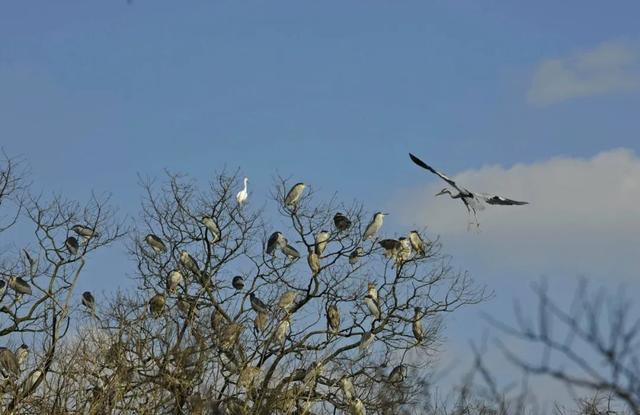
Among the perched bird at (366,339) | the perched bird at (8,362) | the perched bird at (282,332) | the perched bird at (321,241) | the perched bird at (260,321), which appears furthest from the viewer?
the perched bird at (321,241)

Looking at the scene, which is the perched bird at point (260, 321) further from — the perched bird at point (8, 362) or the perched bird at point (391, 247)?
the perched bird at point (8, 362)

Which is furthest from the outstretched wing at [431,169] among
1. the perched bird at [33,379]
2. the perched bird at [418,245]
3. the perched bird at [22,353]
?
the perched bird at [418,245]

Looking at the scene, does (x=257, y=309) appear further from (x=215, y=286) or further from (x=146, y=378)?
(x=146, y=378)

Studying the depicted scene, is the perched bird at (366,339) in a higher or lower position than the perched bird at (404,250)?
lower

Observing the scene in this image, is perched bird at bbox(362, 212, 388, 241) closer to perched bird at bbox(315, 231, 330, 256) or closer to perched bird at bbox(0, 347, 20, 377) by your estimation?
perched bird at bbox(315, 231, 330, 256)

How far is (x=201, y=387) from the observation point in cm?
1577

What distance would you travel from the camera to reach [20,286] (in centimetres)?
2541

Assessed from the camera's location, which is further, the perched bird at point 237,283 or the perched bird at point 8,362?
the perched bird at point 237,283

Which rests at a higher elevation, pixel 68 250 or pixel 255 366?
pixel 68 250

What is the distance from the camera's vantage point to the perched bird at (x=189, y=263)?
27031mm

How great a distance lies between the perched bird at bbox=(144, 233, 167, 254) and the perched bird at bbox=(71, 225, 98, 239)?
1.39 m

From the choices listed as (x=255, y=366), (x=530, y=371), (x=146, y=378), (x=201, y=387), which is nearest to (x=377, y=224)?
(x=255, y=366)

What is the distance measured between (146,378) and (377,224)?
1070 centimetres

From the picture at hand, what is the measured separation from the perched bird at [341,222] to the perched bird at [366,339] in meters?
2.44
